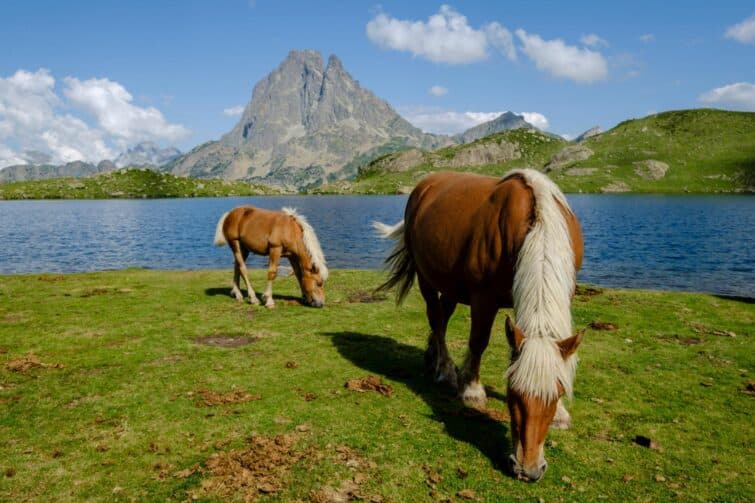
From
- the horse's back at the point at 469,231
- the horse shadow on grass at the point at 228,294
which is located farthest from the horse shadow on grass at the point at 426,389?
the horse shadow on grass at the point at 228,294

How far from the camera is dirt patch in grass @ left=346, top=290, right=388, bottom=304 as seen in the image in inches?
742

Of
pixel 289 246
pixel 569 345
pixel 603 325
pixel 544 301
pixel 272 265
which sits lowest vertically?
pixel 603 325

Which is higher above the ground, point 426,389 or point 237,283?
point 237,283

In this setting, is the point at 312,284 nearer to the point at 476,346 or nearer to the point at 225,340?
the point at 225,340

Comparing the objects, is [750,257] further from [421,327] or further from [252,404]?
[252,404]

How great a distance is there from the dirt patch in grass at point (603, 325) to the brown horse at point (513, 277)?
272 inches

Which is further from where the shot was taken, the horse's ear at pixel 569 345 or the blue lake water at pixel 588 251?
the blue lake water at pixel 588 251

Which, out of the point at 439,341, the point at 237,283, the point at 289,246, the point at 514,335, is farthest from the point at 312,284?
the point at 514,335

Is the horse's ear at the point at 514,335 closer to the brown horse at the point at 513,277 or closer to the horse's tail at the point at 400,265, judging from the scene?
the brown horse at the point at 513,277

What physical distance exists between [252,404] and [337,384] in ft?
6.30

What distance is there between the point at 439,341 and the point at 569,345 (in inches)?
180

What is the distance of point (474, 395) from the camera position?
28.7 ft

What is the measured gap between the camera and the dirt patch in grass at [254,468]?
6.05 m

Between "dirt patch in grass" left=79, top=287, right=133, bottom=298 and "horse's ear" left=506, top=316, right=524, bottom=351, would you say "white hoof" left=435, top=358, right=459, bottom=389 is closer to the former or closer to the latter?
"horse's ear" left=506, top=316, right=524, bottom=351
